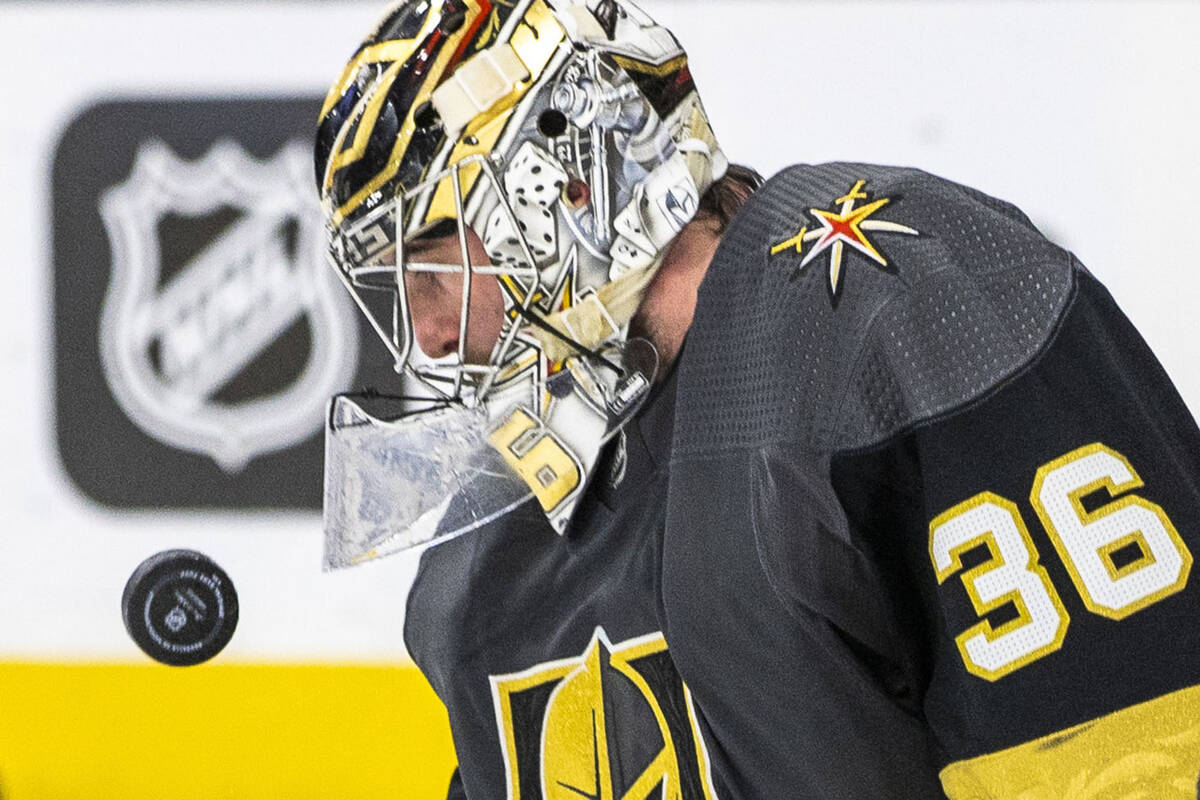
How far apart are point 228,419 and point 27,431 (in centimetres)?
32

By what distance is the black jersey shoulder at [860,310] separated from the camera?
2.55 feet

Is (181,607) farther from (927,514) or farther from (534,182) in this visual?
(927,514)

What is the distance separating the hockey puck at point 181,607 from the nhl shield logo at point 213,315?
10.0 inches

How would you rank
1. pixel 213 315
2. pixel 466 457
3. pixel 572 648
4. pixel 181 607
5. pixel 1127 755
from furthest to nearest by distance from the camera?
pixel 213 315
pixel 181 607
pixel 466 457
pixel 572 648
pixel 1127 755

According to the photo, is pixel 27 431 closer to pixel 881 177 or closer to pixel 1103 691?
pixel 881 177

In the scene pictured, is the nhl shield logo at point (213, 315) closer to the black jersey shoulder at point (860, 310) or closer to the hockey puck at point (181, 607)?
the hockey puck at point (181, 607)

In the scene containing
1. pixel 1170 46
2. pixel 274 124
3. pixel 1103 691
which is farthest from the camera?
pixel 274 124

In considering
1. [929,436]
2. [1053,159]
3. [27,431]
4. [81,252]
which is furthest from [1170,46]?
[27,431]

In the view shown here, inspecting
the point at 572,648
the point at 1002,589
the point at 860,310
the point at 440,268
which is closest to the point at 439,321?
the point at 440,268

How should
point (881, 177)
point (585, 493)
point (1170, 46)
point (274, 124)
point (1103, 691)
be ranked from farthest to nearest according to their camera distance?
point (274, 124)
point (1170, 46)
point (585, 493)
point (881, 177)
point (1103, 691)

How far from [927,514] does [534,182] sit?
1.42 feet

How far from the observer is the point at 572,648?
1056mm

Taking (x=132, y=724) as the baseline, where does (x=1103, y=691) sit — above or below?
above

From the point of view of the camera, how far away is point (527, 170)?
3.50 ft
